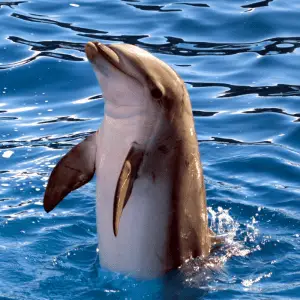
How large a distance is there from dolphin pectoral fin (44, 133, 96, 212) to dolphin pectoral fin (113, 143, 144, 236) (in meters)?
0.42

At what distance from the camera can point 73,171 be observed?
22.7 feet

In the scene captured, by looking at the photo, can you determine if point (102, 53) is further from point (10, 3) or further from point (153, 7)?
point (10, 3)

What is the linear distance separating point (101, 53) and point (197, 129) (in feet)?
14.1

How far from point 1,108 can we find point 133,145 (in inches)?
188

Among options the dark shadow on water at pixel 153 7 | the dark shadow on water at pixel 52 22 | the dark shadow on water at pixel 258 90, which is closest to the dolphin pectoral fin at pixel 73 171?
the dark shadow on water at pixel 258 90

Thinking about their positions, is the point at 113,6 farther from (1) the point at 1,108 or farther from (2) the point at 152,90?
(2) the point at 152,90

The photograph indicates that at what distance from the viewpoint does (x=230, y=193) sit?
8859 mm

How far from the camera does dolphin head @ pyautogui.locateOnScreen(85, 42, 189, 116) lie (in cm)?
646

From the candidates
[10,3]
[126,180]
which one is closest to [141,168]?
[126,180]

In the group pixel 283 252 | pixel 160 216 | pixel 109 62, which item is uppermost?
pixel 109 62

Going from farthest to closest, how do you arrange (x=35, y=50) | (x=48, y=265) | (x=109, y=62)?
(x=35, y=50)
(x=48, y=265)
(x=109, y=62)

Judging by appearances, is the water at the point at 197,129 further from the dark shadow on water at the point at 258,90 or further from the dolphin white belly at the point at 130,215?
the dolphin white belly at the point at 130,215

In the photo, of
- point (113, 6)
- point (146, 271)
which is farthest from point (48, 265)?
point (113, 6)

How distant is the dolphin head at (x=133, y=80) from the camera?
6.46m
